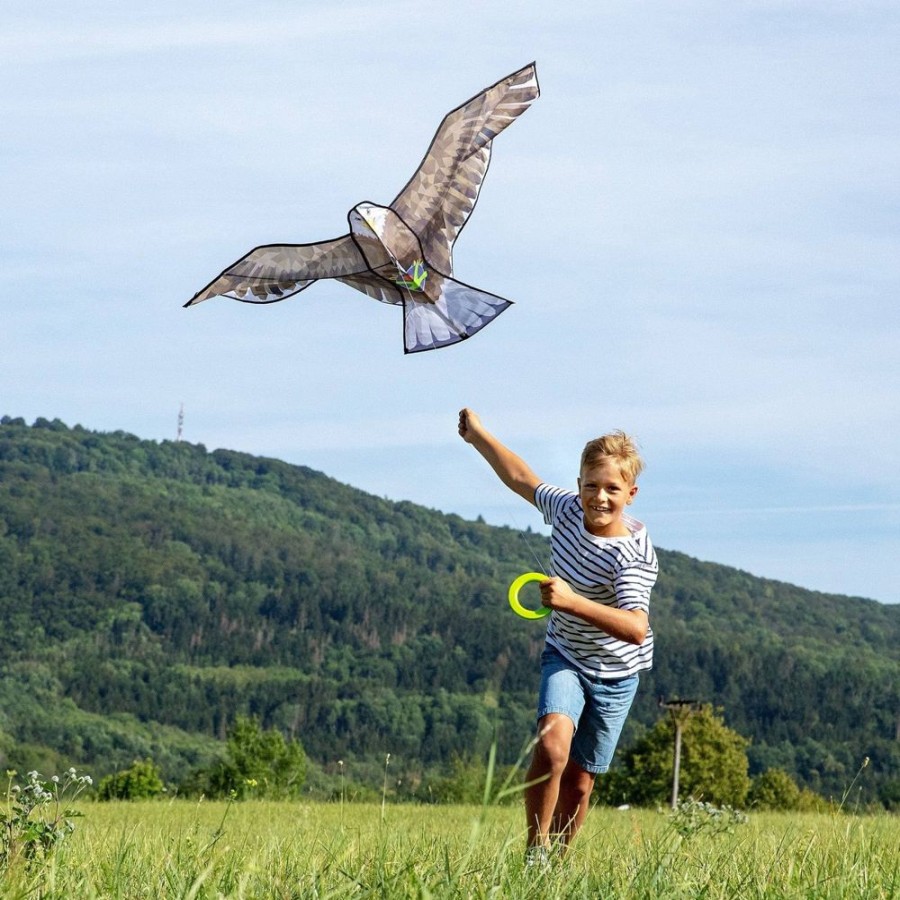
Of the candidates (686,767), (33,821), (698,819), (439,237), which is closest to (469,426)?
(439,237)

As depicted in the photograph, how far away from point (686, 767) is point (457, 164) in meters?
43.4

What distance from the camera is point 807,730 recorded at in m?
140

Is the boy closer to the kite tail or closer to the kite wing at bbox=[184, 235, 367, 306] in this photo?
the kite tail

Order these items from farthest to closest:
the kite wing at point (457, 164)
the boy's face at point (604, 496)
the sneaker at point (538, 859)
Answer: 1. the kite wing at point (457, 164)
2. the boy's face at point (604, 496)
3. the sneaker at point (538, 859)

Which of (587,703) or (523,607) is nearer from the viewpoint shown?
(523,607)

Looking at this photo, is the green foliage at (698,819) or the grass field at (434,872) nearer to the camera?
the grass field at (434,872)

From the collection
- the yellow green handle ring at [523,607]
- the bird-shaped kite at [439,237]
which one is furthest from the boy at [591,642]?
the bird-shaped kite at [439,237]

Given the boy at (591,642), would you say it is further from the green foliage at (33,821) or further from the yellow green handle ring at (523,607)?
the green foliage at (33,821)

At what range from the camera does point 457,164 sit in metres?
5.55

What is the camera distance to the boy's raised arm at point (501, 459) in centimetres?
586

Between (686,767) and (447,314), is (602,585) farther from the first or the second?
(686,767)

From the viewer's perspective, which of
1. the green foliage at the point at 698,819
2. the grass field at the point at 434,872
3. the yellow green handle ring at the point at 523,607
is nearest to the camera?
the grass field at the point at 434,872

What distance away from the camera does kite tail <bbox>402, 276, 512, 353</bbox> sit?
5.57 meters

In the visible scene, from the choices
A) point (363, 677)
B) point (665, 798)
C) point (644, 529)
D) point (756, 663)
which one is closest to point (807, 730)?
point (756, 663)
